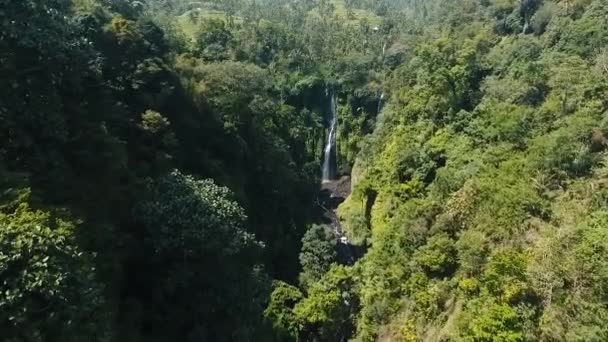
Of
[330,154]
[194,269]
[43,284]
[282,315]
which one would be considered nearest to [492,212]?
[282,315]

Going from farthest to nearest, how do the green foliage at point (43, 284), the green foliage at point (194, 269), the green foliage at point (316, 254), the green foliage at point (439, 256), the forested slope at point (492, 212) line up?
the green foliage at point (316, 254)
the green foliage at point (439, 256)
the forested slope at point (492, 212)
the green foliage at point (194, 269)
the green foliage at point (43, 284)

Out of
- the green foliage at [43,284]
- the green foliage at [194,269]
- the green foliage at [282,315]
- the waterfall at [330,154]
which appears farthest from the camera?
the waterfall at [330,154]

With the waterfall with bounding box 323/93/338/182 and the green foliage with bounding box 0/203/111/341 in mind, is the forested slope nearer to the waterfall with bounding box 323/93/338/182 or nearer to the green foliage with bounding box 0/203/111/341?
the green foliage with bounding box 0/203/111/341

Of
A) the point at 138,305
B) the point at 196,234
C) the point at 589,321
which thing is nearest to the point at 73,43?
the point at 196,234

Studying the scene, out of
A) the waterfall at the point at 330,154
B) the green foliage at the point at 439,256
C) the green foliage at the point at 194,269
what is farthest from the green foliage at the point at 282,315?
the waterfall at the point at 330,154

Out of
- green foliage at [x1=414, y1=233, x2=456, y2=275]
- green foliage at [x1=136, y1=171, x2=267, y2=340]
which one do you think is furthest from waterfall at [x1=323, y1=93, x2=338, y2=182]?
green foliage at [x1=136, y1=171, x2=267, y2=340]

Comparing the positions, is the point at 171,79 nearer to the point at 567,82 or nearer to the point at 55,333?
the point at 55,333

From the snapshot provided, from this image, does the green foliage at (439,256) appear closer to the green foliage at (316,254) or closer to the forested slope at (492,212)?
the forested slope at (492,212)

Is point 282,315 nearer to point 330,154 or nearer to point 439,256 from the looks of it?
point 439,256

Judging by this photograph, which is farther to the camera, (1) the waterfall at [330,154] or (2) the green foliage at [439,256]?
(1) the waterfall at [330,154]
